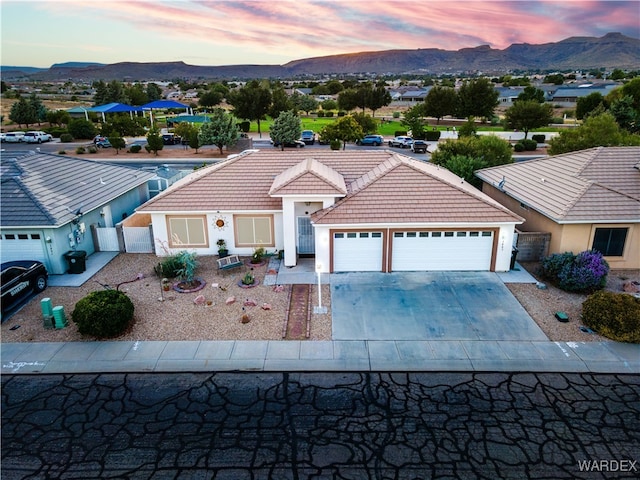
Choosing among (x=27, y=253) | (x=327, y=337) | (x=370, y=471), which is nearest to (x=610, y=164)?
(x=327, y=337)

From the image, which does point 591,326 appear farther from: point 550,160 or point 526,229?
point 550,160

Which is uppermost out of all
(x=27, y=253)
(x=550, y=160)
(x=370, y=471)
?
(x=550, y=160)

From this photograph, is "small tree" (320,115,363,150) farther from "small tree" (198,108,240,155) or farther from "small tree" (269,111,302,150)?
"small tree" (198,108,240,155)

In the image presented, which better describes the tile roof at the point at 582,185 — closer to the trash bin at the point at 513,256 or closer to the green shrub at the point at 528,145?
the trash bin at the point at 513,256

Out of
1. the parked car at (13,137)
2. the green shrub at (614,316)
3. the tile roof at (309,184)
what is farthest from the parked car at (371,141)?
the parked car at (13,137)

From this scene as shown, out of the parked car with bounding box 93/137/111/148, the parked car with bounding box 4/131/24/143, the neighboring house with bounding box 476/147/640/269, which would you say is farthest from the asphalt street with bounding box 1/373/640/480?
the parked car with bounding box 4/131/24/143
